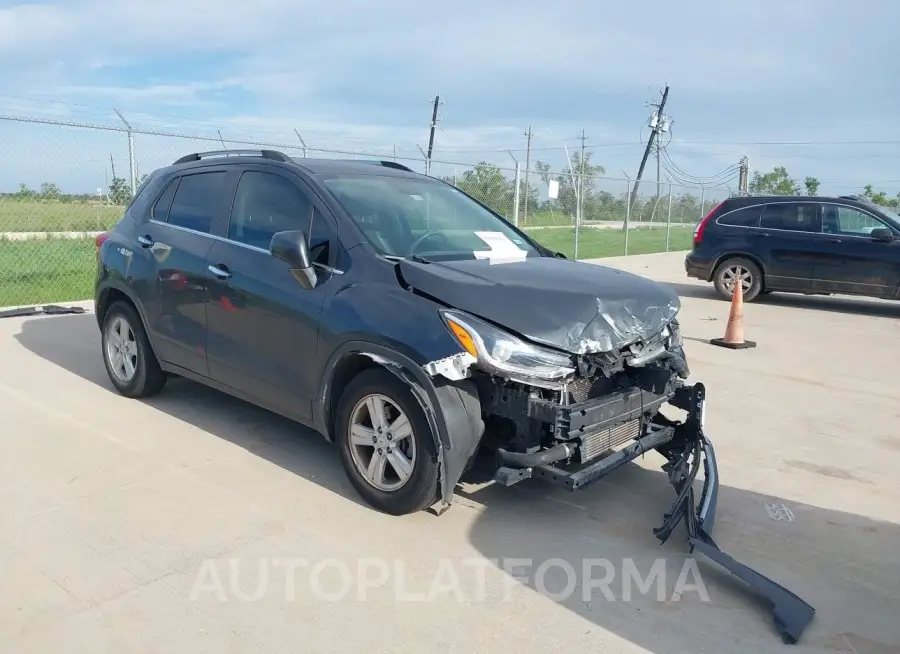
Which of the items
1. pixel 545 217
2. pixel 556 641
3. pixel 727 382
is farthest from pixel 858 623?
pixel 545 217

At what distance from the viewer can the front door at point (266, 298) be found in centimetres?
438

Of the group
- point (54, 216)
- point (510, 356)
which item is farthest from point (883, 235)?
point (54, 216)

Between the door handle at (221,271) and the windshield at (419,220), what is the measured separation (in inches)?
34.6

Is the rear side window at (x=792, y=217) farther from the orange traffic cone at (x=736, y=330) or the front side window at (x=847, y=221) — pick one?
the orange traffic cone at (x=736, y=330)

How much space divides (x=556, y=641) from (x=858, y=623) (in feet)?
4.26

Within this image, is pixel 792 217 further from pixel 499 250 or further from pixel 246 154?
pixel 246 154

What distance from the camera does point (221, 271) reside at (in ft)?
16.1

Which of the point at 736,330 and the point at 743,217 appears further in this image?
the point at 743,217

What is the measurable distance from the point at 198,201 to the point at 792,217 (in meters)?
9.86

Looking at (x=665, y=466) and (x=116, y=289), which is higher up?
(x=116, y=289)

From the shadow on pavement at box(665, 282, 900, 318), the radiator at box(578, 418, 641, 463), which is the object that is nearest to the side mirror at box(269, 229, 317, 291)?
the radiator at box(578, 418, 641, 463)

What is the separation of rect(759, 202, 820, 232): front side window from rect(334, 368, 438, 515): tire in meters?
10.1

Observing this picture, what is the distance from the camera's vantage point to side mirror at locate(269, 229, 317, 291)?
4152mm

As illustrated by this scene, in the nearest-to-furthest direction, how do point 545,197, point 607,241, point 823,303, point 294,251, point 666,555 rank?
point 666,555
point 294,251
point 823,303
point 545,197
point 607,241
